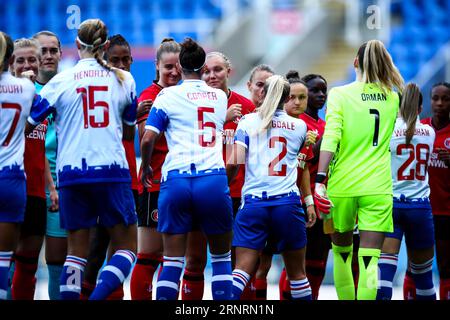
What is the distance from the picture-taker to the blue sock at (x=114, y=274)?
772cm

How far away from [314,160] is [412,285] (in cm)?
154

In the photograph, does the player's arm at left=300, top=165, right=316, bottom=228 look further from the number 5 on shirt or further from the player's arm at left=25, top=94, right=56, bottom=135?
the player's arm at left=25, top=94, right=56, bottom=135

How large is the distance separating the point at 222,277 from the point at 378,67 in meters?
2.15

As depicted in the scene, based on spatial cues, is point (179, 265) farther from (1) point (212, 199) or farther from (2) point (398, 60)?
(2) point (398, 60)

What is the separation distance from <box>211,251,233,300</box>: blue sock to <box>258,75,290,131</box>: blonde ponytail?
108 cm

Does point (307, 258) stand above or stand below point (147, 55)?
below

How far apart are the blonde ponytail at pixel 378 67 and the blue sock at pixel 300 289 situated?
1.72 meters

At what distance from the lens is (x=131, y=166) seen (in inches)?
358

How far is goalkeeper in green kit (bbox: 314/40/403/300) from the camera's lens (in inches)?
330

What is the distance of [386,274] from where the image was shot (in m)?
8.87
